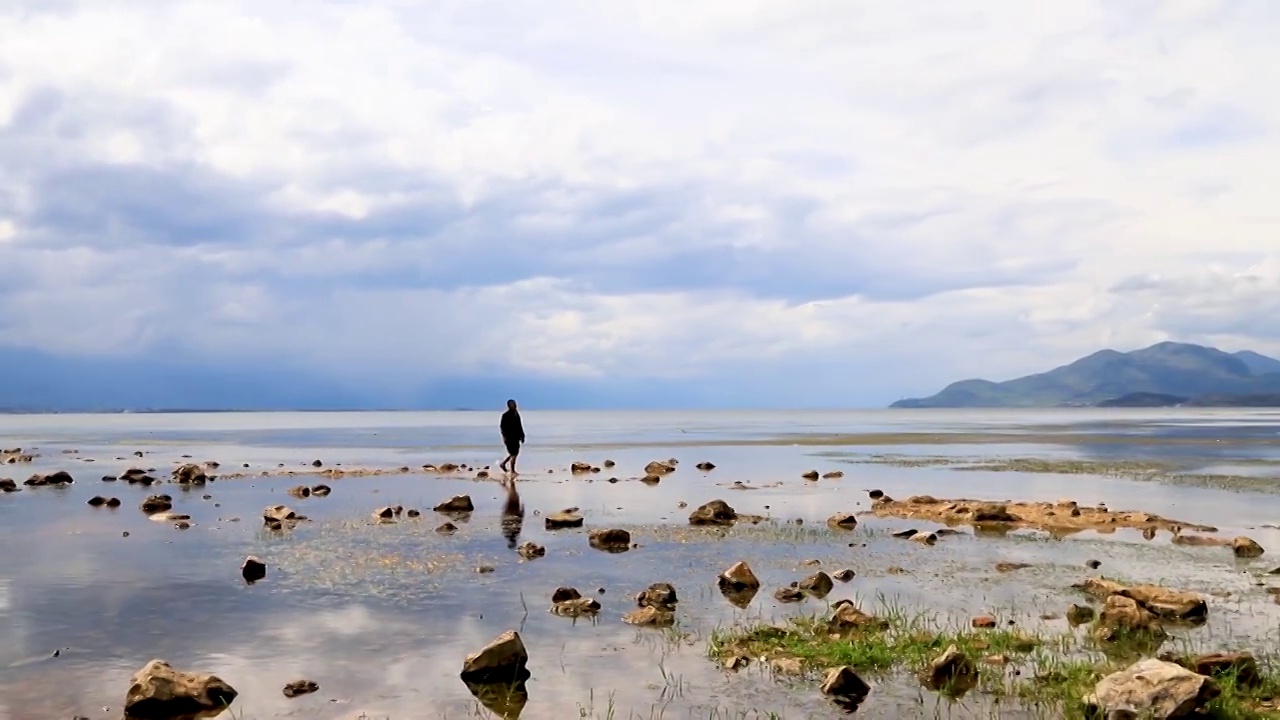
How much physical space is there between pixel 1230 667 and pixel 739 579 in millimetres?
9031

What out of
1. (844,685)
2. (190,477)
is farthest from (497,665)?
(190,477)

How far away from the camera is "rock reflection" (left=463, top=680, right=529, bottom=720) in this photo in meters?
12.0

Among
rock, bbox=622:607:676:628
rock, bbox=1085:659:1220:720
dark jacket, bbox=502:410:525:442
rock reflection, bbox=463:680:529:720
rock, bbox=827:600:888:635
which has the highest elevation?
dark jacket, bbox=502:410:525:442

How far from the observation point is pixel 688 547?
25016 mm

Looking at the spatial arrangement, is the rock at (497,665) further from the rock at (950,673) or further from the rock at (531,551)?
the rock at (531,551)

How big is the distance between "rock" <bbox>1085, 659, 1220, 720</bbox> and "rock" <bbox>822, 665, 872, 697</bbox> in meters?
2.78

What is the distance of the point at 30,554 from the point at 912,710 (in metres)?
22.9

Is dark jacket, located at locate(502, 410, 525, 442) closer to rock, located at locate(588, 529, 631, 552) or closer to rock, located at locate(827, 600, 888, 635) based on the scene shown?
rock, located at locate(588, 529, 631, 552)

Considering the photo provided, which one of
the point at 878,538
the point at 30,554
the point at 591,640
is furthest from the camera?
the point at 878,538

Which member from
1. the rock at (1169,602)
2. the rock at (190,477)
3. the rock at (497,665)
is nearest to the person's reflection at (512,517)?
the rock at (497,665)

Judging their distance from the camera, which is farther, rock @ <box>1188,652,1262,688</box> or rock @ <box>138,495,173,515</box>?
rock @ <box>138,495,173,515</box>

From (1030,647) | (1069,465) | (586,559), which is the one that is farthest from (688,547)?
(1069,465)

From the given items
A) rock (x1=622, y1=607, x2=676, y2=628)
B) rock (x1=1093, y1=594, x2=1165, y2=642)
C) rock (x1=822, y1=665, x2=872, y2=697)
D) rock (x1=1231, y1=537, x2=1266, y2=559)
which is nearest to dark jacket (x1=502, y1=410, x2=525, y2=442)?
rock (x1=622, y1=607, x2=676, y2=628)

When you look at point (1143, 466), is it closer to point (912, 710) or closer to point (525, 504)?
point (525, 504)
